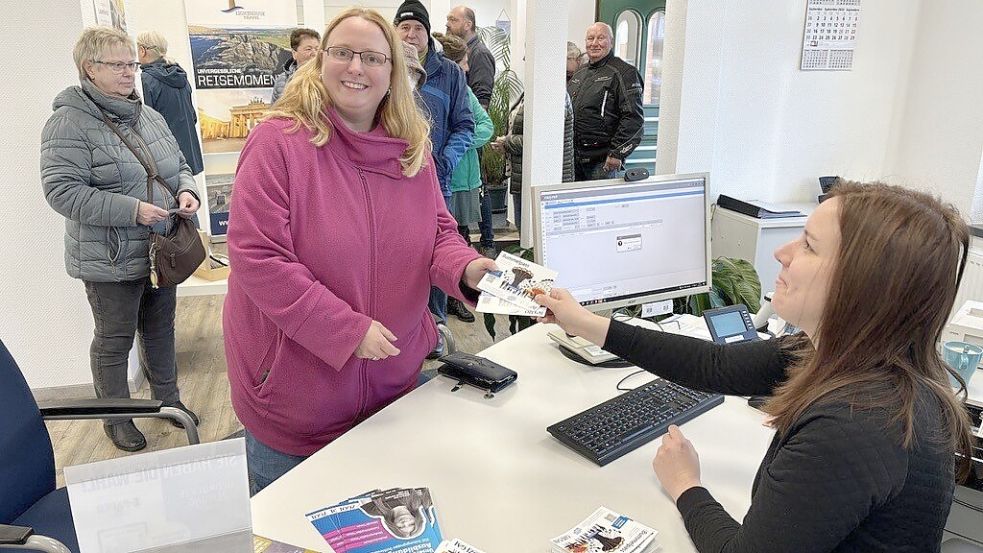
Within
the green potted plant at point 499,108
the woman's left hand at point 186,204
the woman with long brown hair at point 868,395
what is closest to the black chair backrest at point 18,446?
the woman's left hand at point 186,204

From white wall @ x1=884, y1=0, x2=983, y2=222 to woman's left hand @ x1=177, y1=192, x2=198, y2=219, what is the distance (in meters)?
3.41

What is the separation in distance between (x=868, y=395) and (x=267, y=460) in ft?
4.22

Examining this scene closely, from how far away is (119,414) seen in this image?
64.4 inches

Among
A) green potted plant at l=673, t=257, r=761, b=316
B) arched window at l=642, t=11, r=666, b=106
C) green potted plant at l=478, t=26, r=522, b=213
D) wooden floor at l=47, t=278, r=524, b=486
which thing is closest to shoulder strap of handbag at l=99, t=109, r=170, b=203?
wooden floor at l=47, t=278, r=524, b=486

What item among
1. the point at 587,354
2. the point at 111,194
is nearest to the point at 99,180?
the point at 111,194

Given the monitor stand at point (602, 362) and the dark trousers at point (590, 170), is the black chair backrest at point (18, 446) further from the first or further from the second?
the dark trousers at point (590, 170)

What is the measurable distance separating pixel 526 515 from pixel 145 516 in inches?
24.6

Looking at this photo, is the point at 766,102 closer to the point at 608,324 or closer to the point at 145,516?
the point at 608,324

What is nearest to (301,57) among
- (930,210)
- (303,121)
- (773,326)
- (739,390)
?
(303,121)

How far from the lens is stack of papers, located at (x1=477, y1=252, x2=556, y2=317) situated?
1.59m

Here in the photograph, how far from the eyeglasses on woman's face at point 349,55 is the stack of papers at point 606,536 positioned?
3.53 feet

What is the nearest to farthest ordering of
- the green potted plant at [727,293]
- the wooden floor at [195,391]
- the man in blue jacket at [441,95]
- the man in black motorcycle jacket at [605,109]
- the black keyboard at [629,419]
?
1. the black keyboard at [629,419]
2. the green potted plant at [727,293]
3. the wooden floor at [195,391]
4. the man in blue jacket at [441,95]
5. the man in black motorcycle jacket at [605,109]

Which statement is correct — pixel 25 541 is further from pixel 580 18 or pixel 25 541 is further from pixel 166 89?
pixel 580 18

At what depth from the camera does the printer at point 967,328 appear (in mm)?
1857
